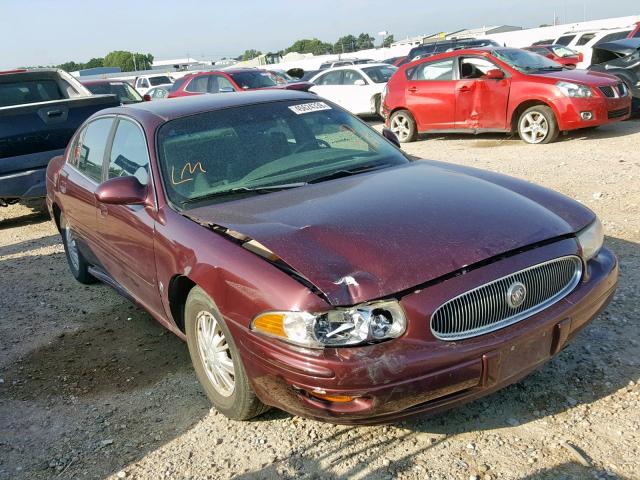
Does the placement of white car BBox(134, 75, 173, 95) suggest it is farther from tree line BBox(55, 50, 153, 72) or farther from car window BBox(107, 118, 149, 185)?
tree line BBox(55, 50, 153, 72)

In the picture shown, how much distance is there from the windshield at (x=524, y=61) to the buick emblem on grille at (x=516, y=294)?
28.3 ft

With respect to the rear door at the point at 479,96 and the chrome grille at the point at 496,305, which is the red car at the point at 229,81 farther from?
the chrome grille at the point at 496,305

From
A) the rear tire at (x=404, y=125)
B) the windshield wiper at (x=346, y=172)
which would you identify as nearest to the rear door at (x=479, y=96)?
the rear tire at (x=404, y=125)

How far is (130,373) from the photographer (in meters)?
4.08

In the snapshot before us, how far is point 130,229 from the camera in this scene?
4.00m

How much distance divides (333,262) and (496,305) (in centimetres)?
73

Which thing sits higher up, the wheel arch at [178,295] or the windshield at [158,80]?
the wheel arch at [178,295]

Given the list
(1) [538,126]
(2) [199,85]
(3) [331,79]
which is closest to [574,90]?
(1) [538,126]

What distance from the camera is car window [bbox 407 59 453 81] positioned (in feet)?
37.5

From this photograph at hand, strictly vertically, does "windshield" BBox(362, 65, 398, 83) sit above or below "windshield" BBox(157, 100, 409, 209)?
below

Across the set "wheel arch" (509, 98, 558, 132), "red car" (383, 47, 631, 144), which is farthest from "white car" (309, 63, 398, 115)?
"wheel arch" (509, 98, 558, 132)

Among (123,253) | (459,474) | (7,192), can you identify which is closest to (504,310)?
(459,474)

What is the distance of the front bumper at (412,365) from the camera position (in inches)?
102

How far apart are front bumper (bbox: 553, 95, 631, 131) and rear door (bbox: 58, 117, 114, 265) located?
7.52m
